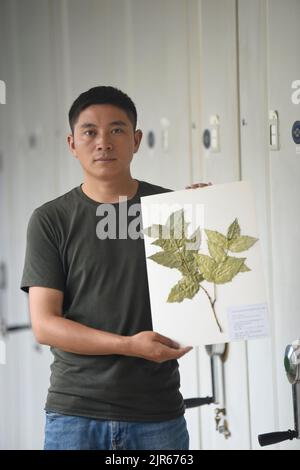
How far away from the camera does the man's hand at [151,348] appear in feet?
5.32

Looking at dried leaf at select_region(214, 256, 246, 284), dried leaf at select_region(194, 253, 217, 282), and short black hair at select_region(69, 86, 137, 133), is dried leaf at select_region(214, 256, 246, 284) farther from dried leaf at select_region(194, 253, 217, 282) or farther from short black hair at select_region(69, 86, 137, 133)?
short black hair at select_region(69, 86, 137, 133)

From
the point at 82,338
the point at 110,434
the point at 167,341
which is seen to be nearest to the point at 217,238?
the point at 167,341

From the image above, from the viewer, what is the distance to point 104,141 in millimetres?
1770

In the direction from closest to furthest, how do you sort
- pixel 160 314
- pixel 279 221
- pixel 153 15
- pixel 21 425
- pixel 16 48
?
pixel 160 314
pixel 279 221
pixel 153 15
pixel 16 48
pixel 21 425

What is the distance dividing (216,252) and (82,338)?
13.6 inches

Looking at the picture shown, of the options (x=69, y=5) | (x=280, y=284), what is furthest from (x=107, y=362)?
(x=69, y=5)

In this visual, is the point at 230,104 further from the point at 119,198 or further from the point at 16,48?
the point at 16,48

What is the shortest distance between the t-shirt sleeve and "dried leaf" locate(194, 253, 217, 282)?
0.30 m

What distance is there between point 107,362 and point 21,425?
3.36ft

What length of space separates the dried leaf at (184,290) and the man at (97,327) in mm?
62

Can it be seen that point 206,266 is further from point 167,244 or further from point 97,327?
point 97,327

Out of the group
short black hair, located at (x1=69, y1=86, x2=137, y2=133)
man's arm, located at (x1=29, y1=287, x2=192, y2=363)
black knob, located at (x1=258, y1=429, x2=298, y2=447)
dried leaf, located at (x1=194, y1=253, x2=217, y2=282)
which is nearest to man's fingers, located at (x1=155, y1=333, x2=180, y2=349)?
man's arm, located at (x1=29, y1=287, x2=192, y2=363)

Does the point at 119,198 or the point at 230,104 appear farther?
the point at 230,104
